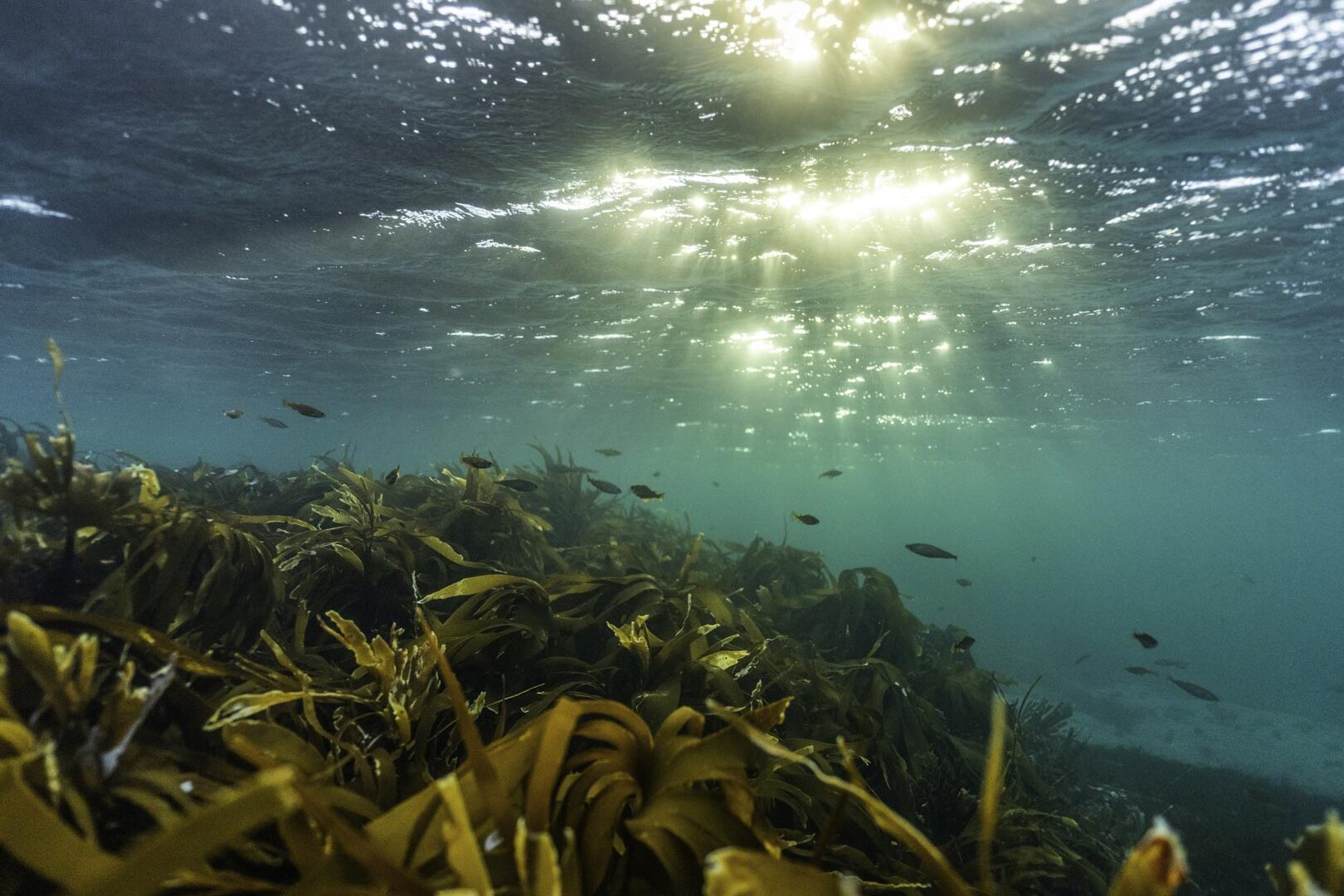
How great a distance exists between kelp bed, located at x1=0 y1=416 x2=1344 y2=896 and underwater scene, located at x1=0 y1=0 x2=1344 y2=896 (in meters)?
0.02

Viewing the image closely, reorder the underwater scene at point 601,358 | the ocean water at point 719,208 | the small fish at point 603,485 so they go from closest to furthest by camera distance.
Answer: the underwater scene at point 601,358 → the ocean water at point 719,208 → the small fish at point 603,485

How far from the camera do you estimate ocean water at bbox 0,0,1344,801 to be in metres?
5.29

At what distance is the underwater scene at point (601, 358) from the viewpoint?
4.25 ft

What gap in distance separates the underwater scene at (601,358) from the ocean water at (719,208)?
0.07 m

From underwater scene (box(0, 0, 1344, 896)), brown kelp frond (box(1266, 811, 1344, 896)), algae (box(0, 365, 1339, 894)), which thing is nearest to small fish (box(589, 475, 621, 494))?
underwater scene (box(0, 0, 1344, 896))

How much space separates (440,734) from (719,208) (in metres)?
8.29

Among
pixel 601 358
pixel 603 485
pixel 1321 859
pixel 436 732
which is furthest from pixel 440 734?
pixel 601 358

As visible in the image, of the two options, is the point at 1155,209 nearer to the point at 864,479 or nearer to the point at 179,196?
the point at 179,196

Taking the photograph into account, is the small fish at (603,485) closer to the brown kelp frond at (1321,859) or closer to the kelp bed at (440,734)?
the kelp bed at (440,734)

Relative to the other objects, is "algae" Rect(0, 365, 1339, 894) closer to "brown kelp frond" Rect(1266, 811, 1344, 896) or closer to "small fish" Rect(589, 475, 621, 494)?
"brown kelp frond" Rect(1266, 811, 1344, 896)

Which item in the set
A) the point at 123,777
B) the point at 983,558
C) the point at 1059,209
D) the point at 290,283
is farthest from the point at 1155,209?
the point at 983,558

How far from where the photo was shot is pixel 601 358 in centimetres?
1886

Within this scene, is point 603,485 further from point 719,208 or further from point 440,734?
point 440,734

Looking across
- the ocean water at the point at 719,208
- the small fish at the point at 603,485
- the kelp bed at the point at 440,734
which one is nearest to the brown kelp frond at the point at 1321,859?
the kelp bed at the point at 440,734
